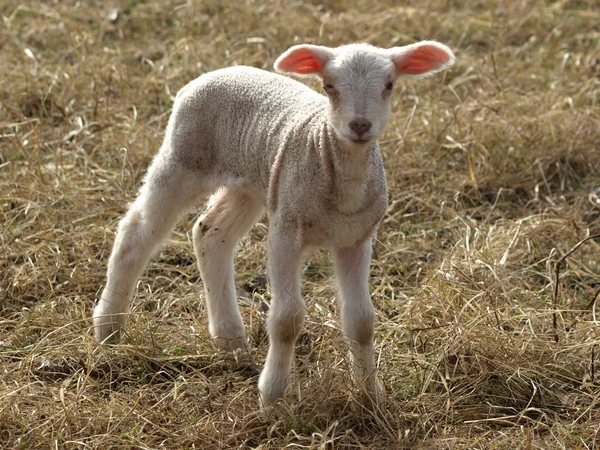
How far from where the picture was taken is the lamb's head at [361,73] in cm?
411

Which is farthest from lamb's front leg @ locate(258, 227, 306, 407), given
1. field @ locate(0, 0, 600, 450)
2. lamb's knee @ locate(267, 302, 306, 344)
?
field @ locate(0, 0, 600, 450)

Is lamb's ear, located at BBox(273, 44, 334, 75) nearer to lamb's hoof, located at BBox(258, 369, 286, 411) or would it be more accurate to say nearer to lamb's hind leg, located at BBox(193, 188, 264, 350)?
lamb's hind leg, located at BBox(193, 188, 264, 350)

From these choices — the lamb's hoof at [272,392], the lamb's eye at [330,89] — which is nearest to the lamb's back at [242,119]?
the lamb's eye at [330,89]

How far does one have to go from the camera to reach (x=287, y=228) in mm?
4496

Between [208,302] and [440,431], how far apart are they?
4.70 feet

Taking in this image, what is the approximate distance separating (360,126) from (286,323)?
3.13 ft

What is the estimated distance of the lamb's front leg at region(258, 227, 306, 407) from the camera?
4.52 metres

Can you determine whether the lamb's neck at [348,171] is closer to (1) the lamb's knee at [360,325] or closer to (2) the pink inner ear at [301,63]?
(2) the pink inner ear at [301,63]

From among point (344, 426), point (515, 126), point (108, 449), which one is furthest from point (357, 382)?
point (515, 126)

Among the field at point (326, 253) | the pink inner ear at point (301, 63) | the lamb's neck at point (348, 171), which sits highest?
the pink inner ear at point (301, 63)

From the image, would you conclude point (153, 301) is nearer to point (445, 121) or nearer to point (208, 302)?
point (208, 302)

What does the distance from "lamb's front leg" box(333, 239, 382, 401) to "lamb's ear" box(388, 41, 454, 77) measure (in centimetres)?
76

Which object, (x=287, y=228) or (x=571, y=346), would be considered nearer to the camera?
(x=287, y=228)

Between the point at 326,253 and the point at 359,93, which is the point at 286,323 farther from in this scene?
the point at 326,253
